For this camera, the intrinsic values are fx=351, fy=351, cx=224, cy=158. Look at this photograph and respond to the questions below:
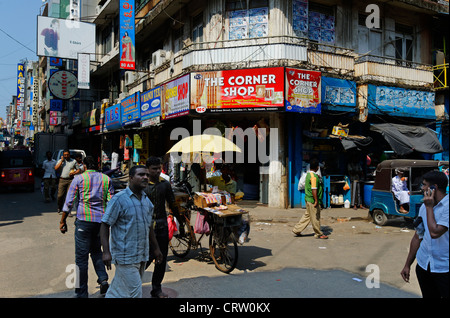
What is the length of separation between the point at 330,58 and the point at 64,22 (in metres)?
19.7

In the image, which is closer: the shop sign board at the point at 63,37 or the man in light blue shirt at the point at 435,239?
the man in light blue shirt at the point at 435,239

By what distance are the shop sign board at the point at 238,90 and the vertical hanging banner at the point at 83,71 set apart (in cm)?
1286

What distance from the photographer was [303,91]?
1247cm

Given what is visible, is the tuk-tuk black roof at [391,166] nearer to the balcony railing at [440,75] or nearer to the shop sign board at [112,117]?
the balcony railing at [440,75]

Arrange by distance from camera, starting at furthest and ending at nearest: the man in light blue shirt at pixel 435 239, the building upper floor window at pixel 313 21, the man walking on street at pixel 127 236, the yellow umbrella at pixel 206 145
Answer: the building upper floor window at pixel 313 21, the yellow umbrella at pixel 206 145, the man walking on street at pixel 127 236, the man in light blue shirt at pixel 435 239

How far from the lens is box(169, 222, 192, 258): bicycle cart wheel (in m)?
6.52

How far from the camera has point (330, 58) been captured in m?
13.7

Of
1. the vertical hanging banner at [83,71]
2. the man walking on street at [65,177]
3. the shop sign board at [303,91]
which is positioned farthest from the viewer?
the vertical hanging banner at [83,71]

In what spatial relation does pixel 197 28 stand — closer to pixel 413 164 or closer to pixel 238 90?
pixel 238 90

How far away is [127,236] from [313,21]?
42.2ft

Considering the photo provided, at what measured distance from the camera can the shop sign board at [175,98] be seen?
1351cm

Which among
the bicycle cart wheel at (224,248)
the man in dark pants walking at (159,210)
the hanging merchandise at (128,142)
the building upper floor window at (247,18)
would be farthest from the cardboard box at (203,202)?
the hanging merchandise at (128,142)

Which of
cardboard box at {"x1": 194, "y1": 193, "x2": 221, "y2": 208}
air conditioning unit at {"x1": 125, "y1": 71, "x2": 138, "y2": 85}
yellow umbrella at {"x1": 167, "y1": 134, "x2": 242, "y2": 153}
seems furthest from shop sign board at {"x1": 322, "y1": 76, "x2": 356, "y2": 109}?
air conditioning unit at {"x1": 125, "y1": 71, "x2": 138, "y2": 85}
